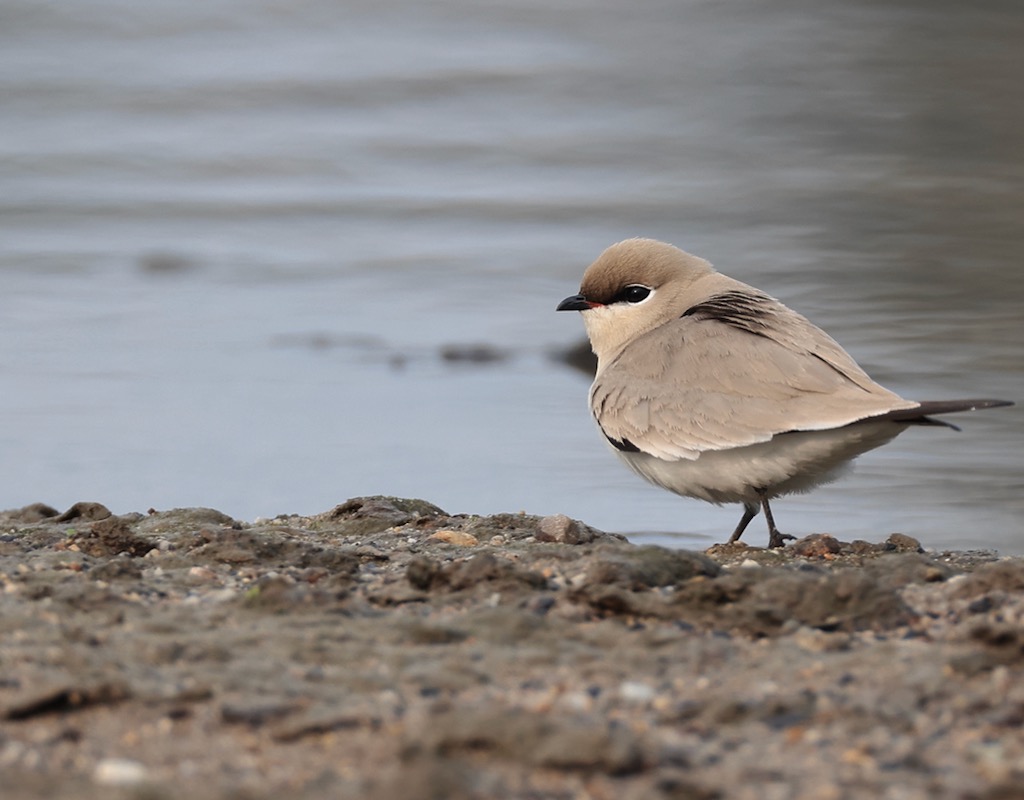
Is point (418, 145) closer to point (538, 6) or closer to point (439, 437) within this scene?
point (538, 6)

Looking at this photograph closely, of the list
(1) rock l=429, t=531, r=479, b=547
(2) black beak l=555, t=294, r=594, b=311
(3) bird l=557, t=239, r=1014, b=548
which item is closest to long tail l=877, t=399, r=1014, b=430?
(3) bird l=557, t=239, r=1014, b=548

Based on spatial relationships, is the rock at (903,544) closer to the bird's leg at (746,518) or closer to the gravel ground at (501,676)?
the bird's leg at (746,518)

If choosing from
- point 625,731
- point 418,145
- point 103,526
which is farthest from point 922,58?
point 625,731

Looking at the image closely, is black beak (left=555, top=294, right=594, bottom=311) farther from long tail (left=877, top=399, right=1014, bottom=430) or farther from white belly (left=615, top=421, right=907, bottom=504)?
long tail (left=877, top=399, right=1014, bottom=430)

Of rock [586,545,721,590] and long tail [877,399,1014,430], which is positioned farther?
long tail [877,399,1014,430]

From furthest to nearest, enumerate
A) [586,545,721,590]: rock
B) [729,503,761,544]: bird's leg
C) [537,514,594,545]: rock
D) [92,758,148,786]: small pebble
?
[729,503,761,544]: bird's leg
[537,514,594,545]: rock
[586,545,721,590]: rock
[92,758,148,786]: small pebble

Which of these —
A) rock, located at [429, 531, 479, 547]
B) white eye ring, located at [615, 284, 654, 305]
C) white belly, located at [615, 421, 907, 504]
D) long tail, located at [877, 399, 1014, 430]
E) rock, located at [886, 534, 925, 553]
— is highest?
white eye ring, located at [615, 284, 654, 305]

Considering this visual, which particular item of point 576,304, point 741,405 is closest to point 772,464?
point 741,405

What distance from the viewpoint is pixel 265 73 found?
53.0 feet

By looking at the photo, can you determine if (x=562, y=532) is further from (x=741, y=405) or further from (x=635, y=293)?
(x=635, y=293)

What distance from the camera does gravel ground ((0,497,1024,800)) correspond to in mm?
2363

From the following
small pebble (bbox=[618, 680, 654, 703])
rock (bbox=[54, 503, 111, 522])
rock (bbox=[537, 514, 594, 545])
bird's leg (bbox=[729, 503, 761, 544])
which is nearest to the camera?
small pebble (bbox=[618, 680, 654, 703])

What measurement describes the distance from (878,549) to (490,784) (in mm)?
2731

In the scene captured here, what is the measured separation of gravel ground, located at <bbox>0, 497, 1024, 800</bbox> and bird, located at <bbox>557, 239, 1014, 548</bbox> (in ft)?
2.40
